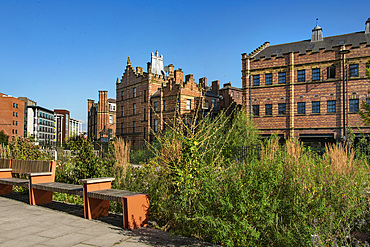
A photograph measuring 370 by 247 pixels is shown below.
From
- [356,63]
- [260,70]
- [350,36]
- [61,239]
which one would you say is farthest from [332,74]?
[61,239]

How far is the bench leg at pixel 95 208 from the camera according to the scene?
258 inches

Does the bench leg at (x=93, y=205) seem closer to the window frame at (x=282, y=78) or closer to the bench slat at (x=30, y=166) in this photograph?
the bench slat at (x=30, y=166)

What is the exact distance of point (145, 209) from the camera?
235 inches

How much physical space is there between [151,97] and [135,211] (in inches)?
1580

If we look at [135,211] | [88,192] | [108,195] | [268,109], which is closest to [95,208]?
[88,192]

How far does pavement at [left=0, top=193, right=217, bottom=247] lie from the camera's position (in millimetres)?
4914

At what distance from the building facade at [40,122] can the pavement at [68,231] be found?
103m

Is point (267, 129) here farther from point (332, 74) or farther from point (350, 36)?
point (350, 36)

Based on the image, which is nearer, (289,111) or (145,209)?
(145,209)

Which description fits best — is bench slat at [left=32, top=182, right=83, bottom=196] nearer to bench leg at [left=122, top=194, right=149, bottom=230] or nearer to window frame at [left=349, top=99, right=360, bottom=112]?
bench leg at [left=122, top=194, right=149, bottom=230]

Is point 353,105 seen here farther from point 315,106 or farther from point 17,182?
point 17,182

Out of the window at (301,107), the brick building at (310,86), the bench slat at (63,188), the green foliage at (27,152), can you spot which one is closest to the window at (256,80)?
the brick building at (310,86)

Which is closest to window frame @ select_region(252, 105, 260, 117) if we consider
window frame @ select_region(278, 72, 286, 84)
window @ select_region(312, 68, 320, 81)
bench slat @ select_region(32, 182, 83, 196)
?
window frame @ select_region(278, 72, 286, 84)

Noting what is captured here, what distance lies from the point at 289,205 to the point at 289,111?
30.1 m
